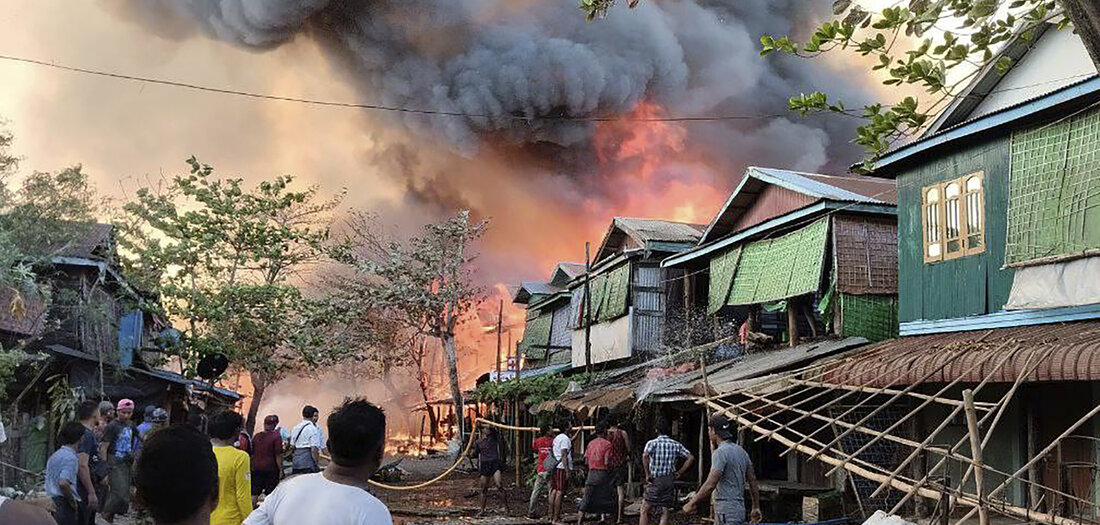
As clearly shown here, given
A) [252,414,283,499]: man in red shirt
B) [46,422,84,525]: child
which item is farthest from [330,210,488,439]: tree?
[46,422,84,525]: child

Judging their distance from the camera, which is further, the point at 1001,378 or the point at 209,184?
the point at 209,184

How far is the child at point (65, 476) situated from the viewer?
8312mm

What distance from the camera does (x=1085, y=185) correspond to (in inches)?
444

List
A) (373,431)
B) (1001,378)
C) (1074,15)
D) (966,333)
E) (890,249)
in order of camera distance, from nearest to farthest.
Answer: (373,431)
(1074,15)
(1001,378)
(966,333)
(890,249)

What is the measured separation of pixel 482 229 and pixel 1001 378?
24.8 meters

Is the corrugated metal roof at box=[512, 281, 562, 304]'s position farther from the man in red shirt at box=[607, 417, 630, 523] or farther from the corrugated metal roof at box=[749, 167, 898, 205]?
the man in red shirt at box=[607, 417, 630, 523]

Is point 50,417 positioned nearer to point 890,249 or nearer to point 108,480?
point 108,480

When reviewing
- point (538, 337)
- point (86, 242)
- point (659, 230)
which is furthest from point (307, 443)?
point (538, 337)

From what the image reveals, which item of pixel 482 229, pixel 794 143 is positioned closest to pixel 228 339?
pixel 482 229

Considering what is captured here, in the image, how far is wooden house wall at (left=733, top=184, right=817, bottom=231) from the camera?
18.2 m

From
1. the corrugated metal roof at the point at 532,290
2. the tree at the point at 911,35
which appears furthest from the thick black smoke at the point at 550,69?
the tree at the point at 911,35

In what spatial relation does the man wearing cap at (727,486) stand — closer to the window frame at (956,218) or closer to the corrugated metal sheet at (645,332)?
A: the window frame at (956,218)

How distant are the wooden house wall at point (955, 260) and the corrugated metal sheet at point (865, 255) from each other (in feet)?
3.70

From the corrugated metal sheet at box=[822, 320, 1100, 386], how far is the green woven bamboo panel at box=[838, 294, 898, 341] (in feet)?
7.14
